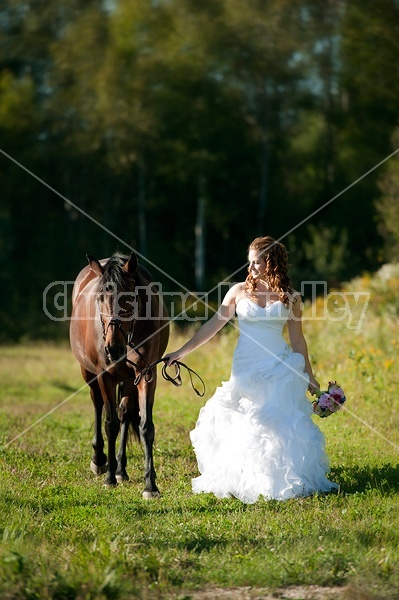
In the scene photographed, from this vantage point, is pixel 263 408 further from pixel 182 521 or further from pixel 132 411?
pixel 132 411

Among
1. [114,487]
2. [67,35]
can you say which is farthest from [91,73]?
[114,487]

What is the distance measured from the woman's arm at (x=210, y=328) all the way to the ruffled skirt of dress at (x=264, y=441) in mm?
Answer: 442

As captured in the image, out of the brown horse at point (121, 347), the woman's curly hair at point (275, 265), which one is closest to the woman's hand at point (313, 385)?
the woman's curly hair at point (275, 265)

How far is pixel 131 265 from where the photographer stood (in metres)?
7.34

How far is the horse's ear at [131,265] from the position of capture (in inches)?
287

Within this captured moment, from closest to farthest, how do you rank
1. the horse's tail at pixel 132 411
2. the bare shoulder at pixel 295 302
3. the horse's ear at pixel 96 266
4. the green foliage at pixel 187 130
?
1. the bare shoulder at pixel 295 302
2. the horse's ear at pixel 96 266
3. the horse's tail at pixel 132 411
4. the green foliage at pixel 187 130

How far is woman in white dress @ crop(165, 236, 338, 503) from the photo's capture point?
677 centimetres

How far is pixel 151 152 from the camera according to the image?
29969mm

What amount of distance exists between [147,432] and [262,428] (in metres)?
1.18

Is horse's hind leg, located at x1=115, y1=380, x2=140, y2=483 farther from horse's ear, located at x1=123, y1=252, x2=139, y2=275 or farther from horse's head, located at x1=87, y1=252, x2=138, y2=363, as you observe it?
horse's ear, located at x1=123, y1=252, x2=139, y2=275

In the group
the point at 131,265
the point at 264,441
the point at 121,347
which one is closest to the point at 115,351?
the point at 121,347

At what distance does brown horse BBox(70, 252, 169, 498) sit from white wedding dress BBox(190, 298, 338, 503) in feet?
2.01

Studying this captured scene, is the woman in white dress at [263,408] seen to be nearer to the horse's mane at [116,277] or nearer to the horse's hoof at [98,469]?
the horse's mane at [116,277]

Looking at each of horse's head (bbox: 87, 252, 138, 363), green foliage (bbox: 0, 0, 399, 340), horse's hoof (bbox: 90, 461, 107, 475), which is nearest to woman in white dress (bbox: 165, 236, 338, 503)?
horse's head (bbox: 87, 252, 138, 363)
